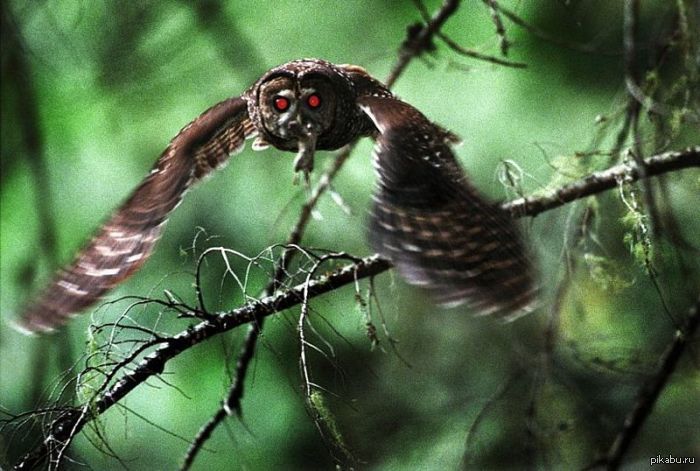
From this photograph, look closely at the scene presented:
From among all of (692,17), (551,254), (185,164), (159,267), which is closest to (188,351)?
(159,267)

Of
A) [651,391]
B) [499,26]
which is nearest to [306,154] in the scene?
[499,26]

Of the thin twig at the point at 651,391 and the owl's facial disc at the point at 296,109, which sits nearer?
the owl's facial disc at the point at 296,109

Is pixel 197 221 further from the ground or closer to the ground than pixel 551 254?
further from the ground

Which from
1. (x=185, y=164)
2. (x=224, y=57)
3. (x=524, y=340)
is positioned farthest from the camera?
(x=224, y=57)

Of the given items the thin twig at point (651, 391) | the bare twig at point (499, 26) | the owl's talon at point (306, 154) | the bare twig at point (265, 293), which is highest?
the bare twig at point (499, 26)

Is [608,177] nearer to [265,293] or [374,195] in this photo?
[374,195]

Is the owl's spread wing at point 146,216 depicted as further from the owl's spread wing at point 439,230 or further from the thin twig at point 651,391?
the thin twig at point 651,391

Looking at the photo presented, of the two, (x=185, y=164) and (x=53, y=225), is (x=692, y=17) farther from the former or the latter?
(x=53, y=225)

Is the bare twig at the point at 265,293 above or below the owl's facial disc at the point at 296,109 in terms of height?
below

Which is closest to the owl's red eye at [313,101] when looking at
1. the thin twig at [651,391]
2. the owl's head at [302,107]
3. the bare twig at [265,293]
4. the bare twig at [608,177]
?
the owl's head at [302,107]
